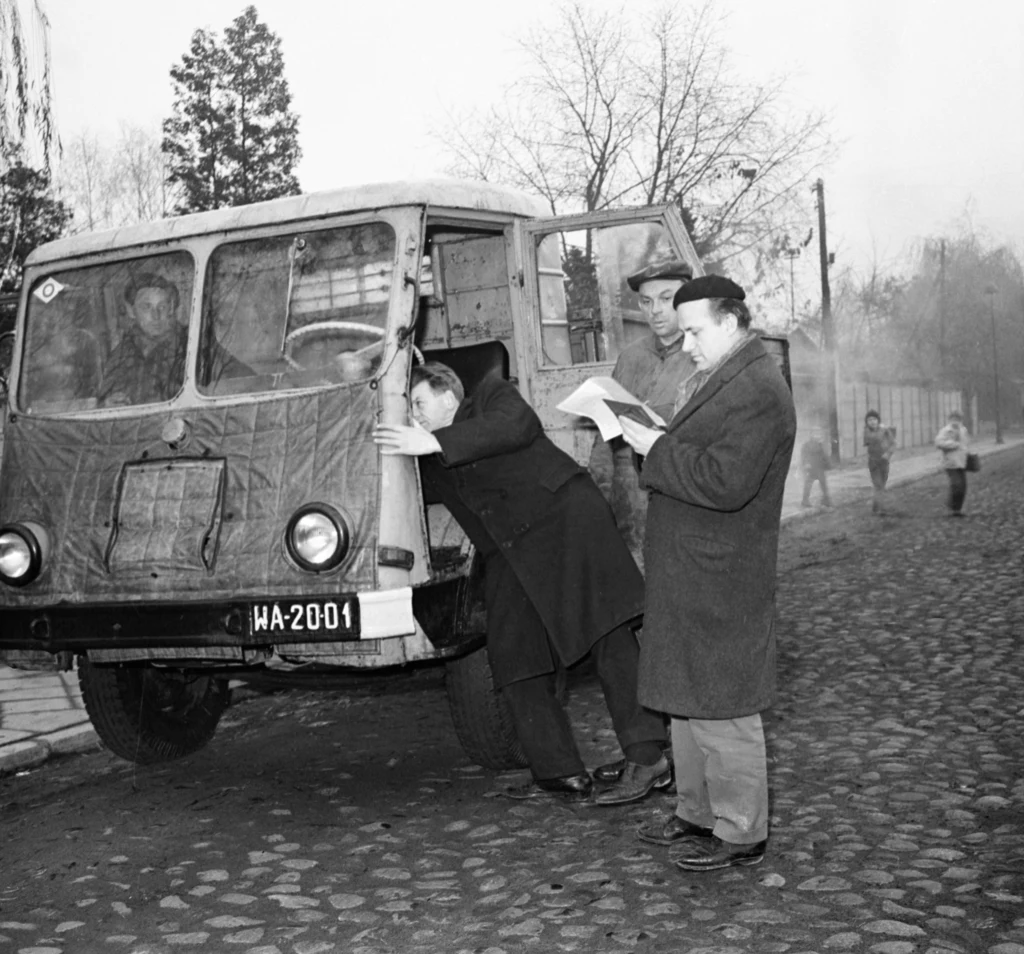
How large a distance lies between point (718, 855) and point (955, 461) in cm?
1717

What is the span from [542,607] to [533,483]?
1.64ft

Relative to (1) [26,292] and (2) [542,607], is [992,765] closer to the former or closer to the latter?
(2) [542,607]

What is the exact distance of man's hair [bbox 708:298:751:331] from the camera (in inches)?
178

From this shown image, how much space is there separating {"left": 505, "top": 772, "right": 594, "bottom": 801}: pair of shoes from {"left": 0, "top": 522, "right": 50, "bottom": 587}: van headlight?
2.23 metres

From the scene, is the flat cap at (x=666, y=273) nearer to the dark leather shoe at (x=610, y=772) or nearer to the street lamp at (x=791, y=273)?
the dark leather shoe at (x=610, y=772)

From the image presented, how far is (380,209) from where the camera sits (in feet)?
19.8

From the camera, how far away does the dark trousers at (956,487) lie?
20.7 meters

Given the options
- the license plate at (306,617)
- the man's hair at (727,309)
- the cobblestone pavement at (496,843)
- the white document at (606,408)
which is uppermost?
the man's hair at (727,309)

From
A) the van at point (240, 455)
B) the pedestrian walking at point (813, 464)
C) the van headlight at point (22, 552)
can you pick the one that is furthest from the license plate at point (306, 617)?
the pedestrian walking at point (813, 464)

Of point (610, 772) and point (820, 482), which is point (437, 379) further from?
point (820, 482)

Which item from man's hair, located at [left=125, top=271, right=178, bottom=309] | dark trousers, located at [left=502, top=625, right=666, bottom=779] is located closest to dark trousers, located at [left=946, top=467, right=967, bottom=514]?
dark trousers, located at [left=502, top=625, right=666, bottom=779]

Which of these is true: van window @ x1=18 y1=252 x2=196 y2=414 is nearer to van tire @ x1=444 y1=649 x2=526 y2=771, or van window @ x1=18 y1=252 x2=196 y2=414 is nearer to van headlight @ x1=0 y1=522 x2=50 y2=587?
van headlight @ x1=0 y1=522 x2=50 y2=587

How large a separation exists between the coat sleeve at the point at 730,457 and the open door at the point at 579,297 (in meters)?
2.56

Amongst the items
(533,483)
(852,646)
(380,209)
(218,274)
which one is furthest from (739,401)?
(852,646)
